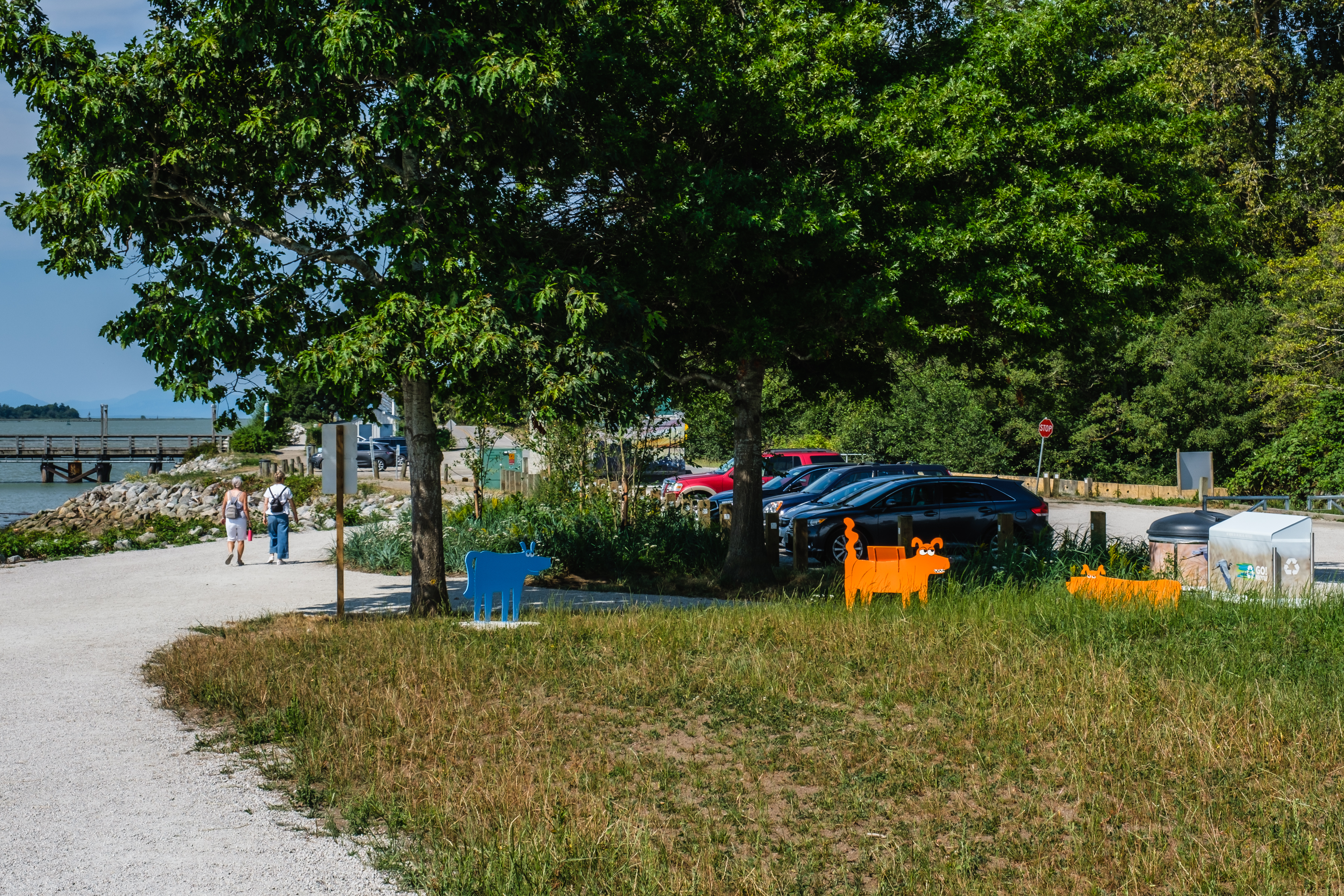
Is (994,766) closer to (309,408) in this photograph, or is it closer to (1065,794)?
(1065,794)

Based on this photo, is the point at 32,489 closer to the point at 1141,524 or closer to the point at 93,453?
the point at 93,453

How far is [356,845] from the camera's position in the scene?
17.6 ft

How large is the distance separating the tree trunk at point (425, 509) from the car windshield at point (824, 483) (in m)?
11.5

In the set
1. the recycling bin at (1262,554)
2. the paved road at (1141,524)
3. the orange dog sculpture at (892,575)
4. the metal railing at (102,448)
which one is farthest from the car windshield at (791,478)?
the metal railing at (102,448)

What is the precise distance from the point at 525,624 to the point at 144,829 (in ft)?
17.4

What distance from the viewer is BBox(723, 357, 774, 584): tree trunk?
15.2m

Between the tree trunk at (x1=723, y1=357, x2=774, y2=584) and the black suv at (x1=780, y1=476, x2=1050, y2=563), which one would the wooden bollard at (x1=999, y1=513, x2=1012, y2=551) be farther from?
the tree trunk at (x1=723, y1=357, x2=774, y2=584)

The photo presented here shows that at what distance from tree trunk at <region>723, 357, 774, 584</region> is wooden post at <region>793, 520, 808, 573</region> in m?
1.35

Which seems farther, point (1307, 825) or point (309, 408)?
point (309, 408)

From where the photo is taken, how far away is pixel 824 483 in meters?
23.0

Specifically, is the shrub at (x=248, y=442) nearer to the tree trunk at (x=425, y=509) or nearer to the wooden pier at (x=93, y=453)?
the wooden pier at (x=93, y=453)

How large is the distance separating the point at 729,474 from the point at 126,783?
80.9 ft

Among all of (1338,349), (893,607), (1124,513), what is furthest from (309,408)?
(893,607)

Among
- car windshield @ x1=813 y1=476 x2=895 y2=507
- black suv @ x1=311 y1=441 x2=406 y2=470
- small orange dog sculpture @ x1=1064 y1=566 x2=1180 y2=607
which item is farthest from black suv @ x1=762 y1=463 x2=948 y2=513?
black suv @ x1=311 y1=441 x2=406 y2=470
